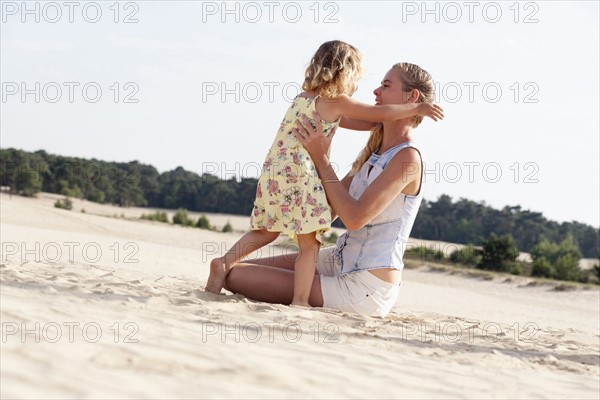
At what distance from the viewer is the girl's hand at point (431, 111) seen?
5301mm

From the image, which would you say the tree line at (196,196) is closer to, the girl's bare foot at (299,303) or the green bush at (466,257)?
the green bush at (466,257)

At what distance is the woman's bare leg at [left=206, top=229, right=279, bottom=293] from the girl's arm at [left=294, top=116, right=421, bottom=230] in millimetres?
595

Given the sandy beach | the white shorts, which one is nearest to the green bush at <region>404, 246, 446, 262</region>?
the sandy beach

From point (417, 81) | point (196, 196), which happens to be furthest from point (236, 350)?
point (196, 196)

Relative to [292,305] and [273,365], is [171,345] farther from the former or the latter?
[292,305]

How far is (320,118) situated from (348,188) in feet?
2.25

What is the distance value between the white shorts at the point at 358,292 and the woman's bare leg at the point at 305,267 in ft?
0.51

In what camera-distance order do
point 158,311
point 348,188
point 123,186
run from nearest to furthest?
point 158,311 < point 348,188 < point 123,186

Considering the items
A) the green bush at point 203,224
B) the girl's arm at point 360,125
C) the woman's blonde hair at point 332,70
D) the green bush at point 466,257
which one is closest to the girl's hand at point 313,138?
the woman's blonde hair at point 332,70

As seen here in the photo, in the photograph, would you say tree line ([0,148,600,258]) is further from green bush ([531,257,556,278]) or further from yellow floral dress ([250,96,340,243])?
yellow floral dress ([250,96,340,243])

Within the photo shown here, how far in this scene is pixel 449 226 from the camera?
121 ft

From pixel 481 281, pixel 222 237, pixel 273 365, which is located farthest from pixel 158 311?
pixel 222 237

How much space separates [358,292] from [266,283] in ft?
2.17

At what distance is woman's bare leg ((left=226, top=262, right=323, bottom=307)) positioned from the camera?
18.6 ft
